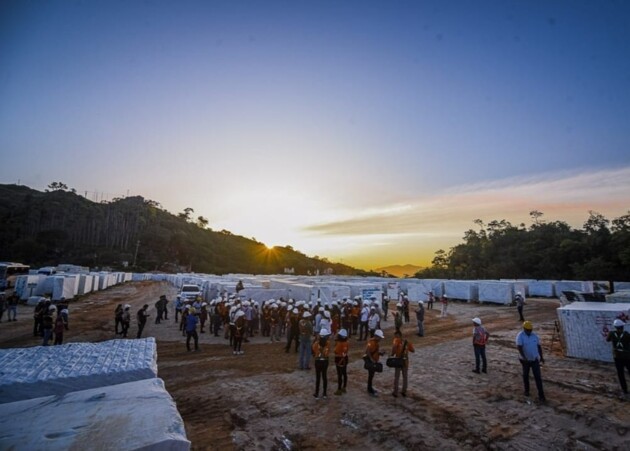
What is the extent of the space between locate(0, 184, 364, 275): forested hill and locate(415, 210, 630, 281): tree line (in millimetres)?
45899

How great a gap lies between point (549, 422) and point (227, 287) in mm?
18817

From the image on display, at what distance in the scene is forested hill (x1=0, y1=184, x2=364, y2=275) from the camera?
280 ft

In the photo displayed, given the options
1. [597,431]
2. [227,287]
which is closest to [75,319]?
[227,287]

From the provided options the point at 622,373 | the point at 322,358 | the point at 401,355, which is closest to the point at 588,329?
the point at 622,373

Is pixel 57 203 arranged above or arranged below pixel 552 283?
above

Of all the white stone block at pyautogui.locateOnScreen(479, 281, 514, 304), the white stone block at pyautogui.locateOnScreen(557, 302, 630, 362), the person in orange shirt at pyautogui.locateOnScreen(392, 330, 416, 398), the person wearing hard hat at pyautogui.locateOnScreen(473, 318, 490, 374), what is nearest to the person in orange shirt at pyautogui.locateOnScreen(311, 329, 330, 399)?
the person in orange shirt at pyautogui.locateOnScreen(392, 330, 416, 398)

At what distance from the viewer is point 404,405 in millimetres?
7770

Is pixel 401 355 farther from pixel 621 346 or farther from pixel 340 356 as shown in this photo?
pixel 621 346

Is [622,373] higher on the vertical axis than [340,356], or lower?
lower

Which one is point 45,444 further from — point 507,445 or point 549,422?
point 549,422

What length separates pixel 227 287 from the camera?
22.0 metres

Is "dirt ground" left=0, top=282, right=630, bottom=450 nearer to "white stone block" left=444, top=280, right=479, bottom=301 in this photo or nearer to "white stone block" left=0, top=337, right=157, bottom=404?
"white stone block" left=0, top=337, right=157, bottom=404

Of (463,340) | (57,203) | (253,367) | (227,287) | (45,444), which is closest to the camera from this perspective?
(45,444)

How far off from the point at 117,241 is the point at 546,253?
12187 centimetres
